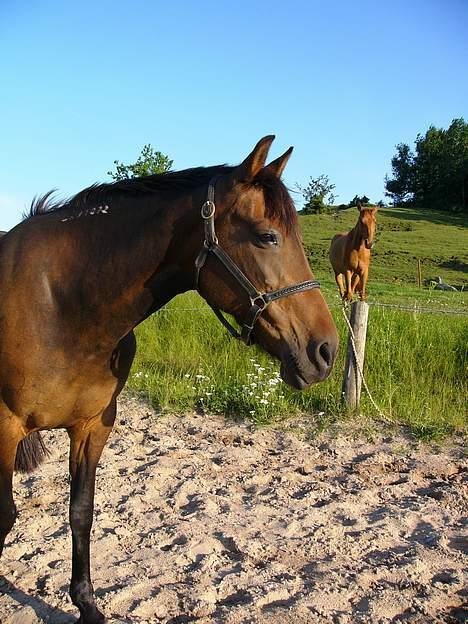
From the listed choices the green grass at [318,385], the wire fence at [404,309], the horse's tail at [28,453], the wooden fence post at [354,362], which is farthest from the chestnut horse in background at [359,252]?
the horse's tail at [28,453]

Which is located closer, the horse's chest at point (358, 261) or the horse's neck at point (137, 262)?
the horse's neck at point (137, 262)

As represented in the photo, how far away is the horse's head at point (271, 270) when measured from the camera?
6.88ft

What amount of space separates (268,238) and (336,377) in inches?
177

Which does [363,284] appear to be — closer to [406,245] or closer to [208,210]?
[208,210]

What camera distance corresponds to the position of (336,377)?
6.37m

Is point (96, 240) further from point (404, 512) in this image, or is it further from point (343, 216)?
point (343, 216)

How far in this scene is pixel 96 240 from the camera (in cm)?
242

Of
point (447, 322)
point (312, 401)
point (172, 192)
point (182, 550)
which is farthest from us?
point (447, 322)

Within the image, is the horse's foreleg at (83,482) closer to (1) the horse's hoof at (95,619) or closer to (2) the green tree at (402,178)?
(1) the horse's hoof at (95,619)

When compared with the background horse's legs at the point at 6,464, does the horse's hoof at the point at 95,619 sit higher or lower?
lower

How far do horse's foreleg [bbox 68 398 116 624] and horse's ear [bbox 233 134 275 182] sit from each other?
1302 millimetres

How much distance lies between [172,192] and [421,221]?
42.1 metres

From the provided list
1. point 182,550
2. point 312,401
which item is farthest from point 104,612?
point 312,401

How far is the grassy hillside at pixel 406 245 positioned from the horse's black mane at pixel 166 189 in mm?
17665
